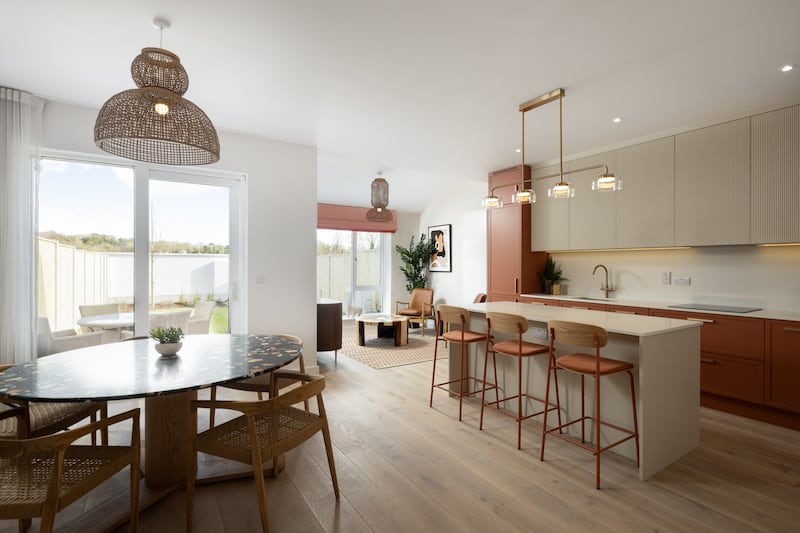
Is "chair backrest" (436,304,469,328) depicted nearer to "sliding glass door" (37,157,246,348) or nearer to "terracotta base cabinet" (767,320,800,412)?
"sliding glass door" (37,157,246,348)

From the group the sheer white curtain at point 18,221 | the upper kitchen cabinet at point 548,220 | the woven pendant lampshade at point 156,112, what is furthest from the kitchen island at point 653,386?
the sheer white curtain at point 18,221

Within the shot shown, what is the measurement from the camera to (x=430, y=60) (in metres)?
2.77

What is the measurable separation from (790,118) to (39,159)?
21.0 feet

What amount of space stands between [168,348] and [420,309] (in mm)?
5506

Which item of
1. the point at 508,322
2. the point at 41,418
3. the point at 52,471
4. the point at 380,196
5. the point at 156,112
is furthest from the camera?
the point at 380,196

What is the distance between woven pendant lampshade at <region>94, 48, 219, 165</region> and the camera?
1903mm

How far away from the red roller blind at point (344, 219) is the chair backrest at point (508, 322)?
15.6 feet

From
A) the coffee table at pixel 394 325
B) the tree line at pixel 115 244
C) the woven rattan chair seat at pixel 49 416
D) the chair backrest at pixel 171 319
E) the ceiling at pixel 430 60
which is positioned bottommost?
the coffee table at pixel 394 325

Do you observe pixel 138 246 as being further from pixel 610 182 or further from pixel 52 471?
pixel 610 182

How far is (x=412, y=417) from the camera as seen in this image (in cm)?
341

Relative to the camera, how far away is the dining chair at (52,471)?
1.44 meters

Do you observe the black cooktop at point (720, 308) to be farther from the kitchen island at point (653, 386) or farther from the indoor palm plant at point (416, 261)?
the indoor palm plant at point (416, 261)

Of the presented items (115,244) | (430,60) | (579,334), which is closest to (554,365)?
(579,334)

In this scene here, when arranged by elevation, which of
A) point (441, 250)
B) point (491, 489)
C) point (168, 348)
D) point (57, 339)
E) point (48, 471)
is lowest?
point (491, 489)
